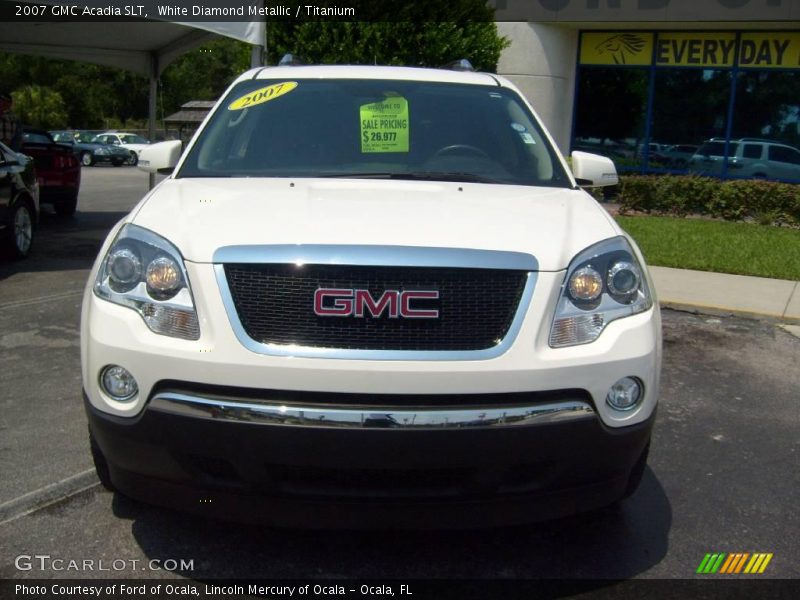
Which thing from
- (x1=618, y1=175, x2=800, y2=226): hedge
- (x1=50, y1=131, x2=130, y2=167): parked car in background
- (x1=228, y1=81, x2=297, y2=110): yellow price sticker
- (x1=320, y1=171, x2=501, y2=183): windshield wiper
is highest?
(x1=228, y1=81, x2=297, y2=110): yellow price sticker

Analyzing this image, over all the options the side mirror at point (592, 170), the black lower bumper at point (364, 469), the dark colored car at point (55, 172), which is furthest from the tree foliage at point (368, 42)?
the black lower bumper at point (364, 469)

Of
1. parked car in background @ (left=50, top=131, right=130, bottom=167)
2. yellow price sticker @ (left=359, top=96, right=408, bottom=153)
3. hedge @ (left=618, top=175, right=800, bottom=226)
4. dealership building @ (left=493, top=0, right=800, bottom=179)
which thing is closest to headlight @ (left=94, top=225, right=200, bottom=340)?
yellow price sticker @ (left=359, top=96, right=408, bottom=153)

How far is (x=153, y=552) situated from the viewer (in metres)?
3.09

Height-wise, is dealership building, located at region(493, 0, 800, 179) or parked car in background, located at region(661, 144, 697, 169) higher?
dealership building, located at region(493, 0, 800, 179)

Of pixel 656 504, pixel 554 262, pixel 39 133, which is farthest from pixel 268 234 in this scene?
pixel 39 133

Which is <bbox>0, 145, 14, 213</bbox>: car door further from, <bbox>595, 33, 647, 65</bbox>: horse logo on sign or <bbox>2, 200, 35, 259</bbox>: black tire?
<bbox>595, 33, 647, 65</bbox>: horse logo on sign

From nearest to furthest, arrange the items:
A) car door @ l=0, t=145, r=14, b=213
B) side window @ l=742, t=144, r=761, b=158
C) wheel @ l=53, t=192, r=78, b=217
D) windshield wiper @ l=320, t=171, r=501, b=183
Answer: windshield wiper @ l=320, t=171, r=501, b=183 < car door @ l=0, t=145, r=14, b=213 < wheel @ l=53, t=192, r=78, b=217 < side window @ l=742, t=144, r=761, b=158

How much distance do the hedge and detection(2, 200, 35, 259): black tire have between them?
9372mm

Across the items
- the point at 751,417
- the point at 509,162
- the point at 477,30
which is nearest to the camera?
the point at 509,162

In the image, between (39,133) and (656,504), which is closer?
(656,504)

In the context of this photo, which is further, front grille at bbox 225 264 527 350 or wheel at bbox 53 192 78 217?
wheel at bbox 53 192 78 217

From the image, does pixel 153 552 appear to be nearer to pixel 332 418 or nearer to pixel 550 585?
pixel 332 418

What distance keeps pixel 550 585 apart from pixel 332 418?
1.02 metres

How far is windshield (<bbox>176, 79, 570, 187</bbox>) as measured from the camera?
152 inches
